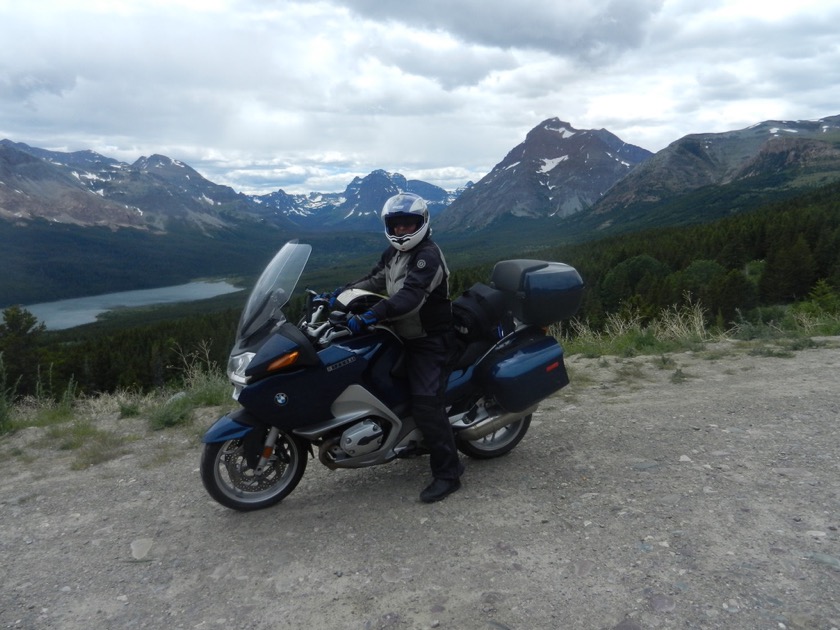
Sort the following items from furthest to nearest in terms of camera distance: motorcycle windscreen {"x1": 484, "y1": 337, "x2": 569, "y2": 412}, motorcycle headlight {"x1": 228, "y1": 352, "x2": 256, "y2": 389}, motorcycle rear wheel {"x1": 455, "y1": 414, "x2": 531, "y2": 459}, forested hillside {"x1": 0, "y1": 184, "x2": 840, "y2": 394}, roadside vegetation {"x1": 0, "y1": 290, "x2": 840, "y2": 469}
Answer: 1. forested hillside {"x1": 0, "y1": 184, "x2": 840, "y2": 394}
2. roadside vegetation {"x1": 0, "y1": 290, "x2": 840, "y2": 469}
3. motorcycle rear wheel {"x1": 455, "y1": 414, "x2": 531, "y2": 459}
4. motorcycle windscreen {"x1": 484, "y1": 337, "x2": 569, "y2": 412}
5. motorcycle headlight {"x1": 228, "y1": 352, "x2": 256, "y2": 389}

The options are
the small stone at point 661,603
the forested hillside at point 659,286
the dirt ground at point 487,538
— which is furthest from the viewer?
the forested hillside at point 659,286

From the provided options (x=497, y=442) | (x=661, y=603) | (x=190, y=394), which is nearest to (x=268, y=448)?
(x=497, y=442)

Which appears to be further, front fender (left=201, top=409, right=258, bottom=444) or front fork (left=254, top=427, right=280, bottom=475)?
front fork (left=254, top=427, right=280, bottom=475)

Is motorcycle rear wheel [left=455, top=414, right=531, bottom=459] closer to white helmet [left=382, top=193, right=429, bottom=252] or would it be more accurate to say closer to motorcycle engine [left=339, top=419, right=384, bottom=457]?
motorcycle engine [left=339, top=419, right=384, bottom=457]

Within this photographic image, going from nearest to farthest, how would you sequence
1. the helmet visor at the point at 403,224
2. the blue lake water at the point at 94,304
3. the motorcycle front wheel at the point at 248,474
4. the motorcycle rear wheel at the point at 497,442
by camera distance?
the motorcycle front wheel at the point at 248,474 < the helmet visor at the point at 403,224 < the motorcycle rear wheel at the point at 497,442 < the blue lake water at the point at 94,304

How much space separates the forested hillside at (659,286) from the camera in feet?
157

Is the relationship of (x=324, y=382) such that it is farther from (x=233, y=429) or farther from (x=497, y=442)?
(x=497, y=442)

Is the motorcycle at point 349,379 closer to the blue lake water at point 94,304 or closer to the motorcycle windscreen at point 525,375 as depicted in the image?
the motorcycle windscreen at point 525,375

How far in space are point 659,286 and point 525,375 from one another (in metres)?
53.2

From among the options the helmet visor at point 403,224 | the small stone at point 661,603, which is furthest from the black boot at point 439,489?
the helmet visor at point 403,224

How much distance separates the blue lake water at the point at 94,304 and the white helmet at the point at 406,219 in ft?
423

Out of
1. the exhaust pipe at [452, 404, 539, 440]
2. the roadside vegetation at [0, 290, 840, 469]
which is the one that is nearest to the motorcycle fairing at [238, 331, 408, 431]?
the exhaust pipe at [452, 404, 539, 440]

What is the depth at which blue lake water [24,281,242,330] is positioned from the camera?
127875 mm

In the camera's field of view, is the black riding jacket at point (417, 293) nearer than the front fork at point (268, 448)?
Yes
